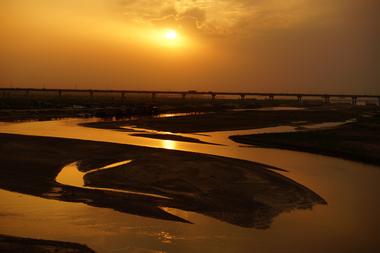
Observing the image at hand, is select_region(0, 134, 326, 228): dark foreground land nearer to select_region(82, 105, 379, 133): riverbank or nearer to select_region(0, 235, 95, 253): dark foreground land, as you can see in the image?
select_region(0, 235, 95, 253): dark foreground land

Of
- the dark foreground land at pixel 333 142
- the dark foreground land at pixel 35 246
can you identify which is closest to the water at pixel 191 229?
the dark foreground land at pixel 35 246

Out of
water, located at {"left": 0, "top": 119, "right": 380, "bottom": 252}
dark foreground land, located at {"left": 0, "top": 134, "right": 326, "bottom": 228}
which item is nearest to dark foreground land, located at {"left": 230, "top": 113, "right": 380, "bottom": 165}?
dark foreground land, located at {"left": 0, "top": 134, "right": 326, "bottom": 228}

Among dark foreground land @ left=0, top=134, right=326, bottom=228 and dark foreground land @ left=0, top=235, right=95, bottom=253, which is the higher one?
dark foreground land @ left=0, top=235, right=95, bottom=253

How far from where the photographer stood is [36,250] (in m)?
8.50

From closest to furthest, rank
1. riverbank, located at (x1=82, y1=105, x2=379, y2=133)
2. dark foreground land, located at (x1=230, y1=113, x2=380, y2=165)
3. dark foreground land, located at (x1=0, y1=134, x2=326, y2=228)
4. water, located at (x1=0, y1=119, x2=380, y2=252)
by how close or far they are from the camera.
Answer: water, located at (x1=0, y1=119, x2=380, y2=252) → dark foreground land, located at (x1=0, y1=134, x2=326, y2=228) → dark foreground land, located at (x1=230, y1=113, x2=380, y2=165) → riverbank, located at (x1=82, y1=105, x2=379, y2=133)

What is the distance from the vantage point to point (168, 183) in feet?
53.3

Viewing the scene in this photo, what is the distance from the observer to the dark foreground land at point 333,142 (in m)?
26.1

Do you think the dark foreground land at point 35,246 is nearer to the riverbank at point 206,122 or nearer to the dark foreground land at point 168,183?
the dark foreground land at point 168,183

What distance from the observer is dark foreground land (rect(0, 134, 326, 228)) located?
1305 centimetres

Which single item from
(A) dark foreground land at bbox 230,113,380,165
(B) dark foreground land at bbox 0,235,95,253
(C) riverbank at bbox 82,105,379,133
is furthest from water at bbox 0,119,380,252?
(C) riverbank at bbox 82,105,379,133

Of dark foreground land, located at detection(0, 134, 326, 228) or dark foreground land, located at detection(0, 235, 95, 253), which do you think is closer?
dark foreground land, located at detection(0, 235, 95, 253)

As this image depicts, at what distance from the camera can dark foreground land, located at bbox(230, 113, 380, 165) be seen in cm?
2606

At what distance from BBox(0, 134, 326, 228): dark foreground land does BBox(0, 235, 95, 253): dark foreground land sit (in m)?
3.29

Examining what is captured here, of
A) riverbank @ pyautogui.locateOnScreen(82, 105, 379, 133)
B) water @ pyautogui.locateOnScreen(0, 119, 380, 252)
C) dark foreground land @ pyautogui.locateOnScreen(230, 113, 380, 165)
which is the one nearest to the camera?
water @ pyautogui.locateOnScreen(0, 119, 380, 252)
